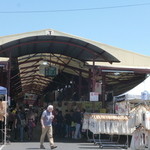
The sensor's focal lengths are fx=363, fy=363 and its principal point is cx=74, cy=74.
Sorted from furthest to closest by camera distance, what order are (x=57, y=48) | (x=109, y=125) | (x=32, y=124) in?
(x=57, y=48) → (x=32, y=124) → (x=109, y=125)

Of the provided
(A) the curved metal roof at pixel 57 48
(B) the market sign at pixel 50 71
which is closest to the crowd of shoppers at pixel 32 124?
(A) the curved metal roof at pixel 57 48

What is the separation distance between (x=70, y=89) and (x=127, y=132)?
2080 cm

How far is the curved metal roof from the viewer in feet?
64.0

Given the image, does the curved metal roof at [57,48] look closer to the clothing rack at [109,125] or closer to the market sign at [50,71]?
the market sign at [50,71]

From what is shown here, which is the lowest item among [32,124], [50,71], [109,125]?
[32,124]

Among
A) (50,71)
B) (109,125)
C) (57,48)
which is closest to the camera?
(109,125)

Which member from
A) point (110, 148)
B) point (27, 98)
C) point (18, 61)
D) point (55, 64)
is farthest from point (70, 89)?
point (27, 98)

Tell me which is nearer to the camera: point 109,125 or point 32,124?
point 109,125

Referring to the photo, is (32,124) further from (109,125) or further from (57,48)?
(109,125)

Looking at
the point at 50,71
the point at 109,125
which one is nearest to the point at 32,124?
the point at 109,125

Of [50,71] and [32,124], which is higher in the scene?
[50,71]

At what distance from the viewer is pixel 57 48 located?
2261cm

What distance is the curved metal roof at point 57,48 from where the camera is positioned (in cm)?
1950

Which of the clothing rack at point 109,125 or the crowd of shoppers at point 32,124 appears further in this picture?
the crowd of shoppers at point 32,124
